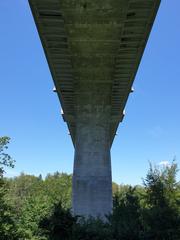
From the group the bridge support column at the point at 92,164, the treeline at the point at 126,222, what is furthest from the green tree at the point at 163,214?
the bridge support column at the point at 92,164

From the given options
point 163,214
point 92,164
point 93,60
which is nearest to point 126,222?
point 163,214

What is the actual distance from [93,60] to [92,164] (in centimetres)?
599

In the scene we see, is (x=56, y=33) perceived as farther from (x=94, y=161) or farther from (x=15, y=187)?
(x=15, y=187)

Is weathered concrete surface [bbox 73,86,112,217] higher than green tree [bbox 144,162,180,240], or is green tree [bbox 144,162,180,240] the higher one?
weathered concrete surface [bbox 73,86,112,217]

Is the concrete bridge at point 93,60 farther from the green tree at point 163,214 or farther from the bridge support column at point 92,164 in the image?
the green tree at point 163,214

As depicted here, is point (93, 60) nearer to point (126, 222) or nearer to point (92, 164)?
point (92, 164)

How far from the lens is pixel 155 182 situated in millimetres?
19188

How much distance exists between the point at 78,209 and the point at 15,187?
384ft

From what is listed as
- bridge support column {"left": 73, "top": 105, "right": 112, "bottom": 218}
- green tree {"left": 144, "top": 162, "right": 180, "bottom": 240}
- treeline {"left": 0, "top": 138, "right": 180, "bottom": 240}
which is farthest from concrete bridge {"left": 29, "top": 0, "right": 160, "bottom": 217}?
green tree {"left": 144, "top": 162, "right": 180, "bottom": 240}

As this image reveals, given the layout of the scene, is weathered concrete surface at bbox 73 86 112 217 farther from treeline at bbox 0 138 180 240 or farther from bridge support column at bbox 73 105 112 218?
treeline at bbox 0 138 180 240

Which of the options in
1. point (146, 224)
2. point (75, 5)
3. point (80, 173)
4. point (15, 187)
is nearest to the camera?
point (146, 224)

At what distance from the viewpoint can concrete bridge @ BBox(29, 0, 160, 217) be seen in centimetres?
1808

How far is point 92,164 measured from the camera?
23.9 m

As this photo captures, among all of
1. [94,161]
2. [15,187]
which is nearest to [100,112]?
[94,161]
